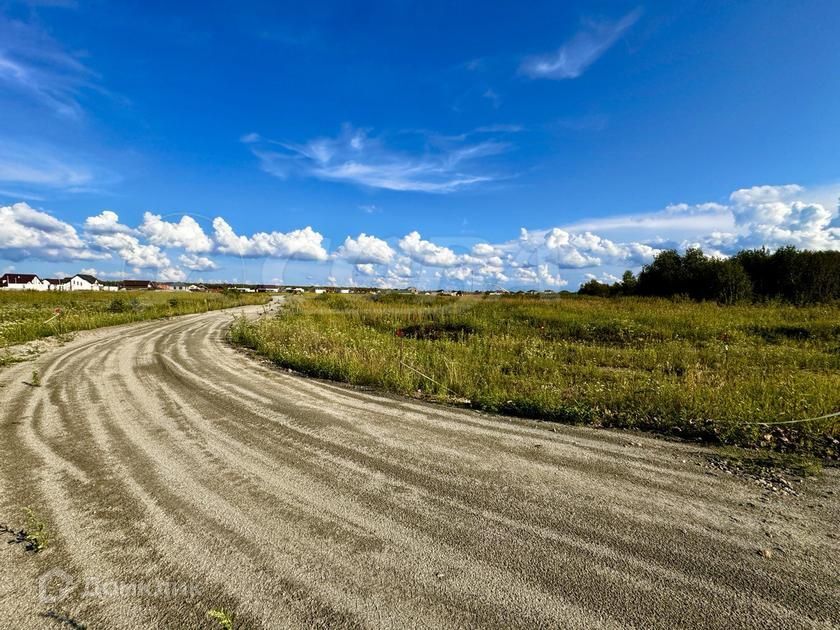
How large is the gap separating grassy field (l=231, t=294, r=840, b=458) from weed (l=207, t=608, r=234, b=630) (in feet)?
15.9

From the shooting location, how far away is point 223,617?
2.18 metres

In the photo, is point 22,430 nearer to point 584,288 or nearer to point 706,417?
point 706,417

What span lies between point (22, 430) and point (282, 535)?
504 centimetres

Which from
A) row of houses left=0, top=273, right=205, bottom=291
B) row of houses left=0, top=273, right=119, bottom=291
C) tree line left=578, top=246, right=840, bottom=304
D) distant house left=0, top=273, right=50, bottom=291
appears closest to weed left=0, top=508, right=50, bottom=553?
tree line left=578, top=246, right=840, bottom=304

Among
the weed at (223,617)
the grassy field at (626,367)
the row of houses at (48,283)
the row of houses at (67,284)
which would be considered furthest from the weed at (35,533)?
the row of houses at (48,283)

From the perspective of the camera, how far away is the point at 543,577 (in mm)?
2533

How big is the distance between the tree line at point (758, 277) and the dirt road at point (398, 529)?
1318 inches

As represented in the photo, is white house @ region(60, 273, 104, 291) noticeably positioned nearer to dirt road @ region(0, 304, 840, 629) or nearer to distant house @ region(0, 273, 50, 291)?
distant house @ region(0, 273, 50, 291)

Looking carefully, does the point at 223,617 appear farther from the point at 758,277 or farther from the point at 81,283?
the point at 81,283

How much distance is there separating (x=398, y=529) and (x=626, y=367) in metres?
9.52

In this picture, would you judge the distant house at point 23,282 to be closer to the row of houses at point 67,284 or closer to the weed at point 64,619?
the row of houses at point 67,284

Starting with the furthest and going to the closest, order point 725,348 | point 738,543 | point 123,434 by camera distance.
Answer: point 725,348
point 123,434
point 738,543

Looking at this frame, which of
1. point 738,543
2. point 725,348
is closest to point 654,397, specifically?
point 738,543

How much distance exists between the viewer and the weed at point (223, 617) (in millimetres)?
2154
